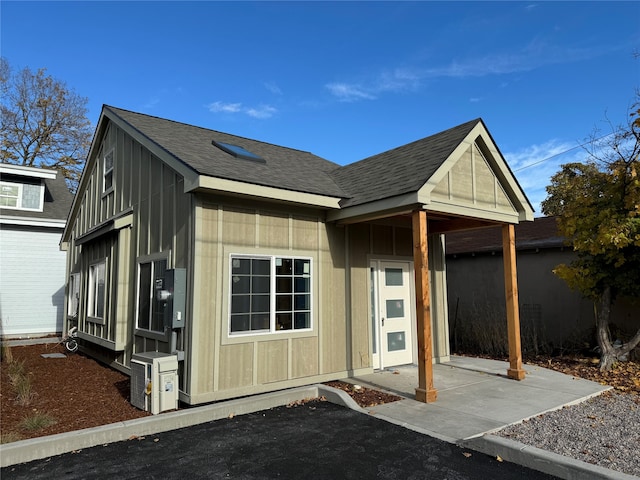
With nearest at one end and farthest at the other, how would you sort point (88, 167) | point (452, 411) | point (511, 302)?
point (452, 411)
point (511, 302)
point (88, 167)

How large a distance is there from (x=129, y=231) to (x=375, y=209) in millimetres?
5319

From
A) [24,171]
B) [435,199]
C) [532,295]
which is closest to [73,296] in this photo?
[24,171]

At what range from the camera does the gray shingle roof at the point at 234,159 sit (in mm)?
6703

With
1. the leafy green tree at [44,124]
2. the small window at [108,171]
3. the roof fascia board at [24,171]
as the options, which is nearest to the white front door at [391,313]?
the small window at [108,171]

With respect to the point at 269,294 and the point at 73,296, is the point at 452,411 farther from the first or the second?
the point at 73,296

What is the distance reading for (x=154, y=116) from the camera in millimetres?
9922

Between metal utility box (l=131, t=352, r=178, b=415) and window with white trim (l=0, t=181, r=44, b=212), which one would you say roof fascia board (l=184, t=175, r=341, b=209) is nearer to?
metal utility box (l=131, t=352, r=178, b=415)

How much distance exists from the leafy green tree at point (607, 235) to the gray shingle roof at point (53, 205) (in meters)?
17.0

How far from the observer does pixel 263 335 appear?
22.1ft

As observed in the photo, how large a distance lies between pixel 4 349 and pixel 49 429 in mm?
6964

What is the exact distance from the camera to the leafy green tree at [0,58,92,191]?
24.7 m

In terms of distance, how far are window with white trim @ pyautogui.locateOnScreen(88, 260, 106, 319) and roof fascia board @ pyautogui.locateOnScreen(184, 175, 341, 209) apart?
5335mm

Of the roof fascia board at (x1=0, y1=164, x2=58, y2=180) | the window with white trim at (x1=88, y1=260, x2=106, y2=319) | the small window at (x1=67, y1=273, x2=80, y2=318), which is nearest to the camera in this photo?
the window with white trim at (x1=88, y1=260, x2=106, y2=319)

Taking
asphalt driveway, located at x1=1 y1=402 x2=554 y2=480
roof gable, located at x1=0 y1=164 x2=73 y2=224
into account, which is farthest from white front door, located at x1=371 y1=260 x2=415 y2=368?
roof gable, located at x1=0 y1=164 x2=73 y2=224
